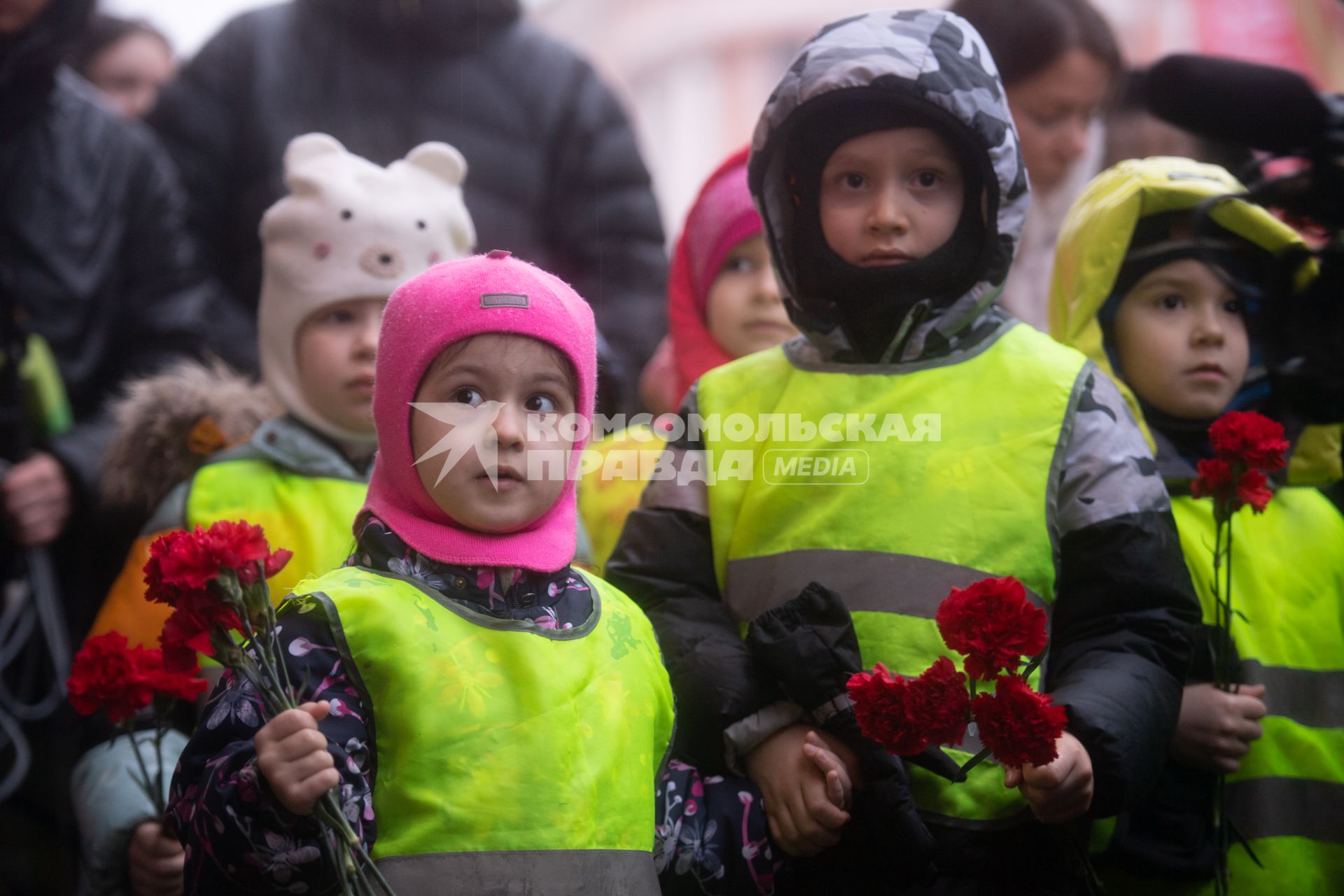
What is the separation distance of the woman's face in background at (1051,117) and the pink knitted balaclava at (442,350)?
6.22 feet

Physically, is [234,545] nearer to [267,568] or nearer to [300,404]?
[267,568]

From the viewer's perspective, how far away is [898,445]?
7.85ft

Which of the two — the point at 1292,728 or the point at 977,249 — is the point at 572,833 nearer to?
the point at 977,249

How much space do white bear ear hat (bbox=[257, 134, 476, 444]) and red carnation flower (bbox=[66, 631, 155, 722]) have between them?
0.87 metres

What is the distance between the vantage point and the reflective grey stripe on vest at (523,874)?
193cm

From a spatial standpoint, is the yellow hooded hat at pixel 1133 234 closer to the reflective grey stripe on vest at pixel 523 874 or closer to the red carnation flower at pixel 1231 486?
the red carnation flower at pixel 1231 486

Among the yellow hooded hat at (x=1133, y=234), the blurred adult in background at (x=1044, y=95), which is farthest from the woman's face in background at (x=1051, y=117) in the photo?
the yellow hooded hat at (x=1133, y=234)

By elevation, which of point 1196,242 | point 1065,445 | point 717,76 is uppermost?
point 1196,242

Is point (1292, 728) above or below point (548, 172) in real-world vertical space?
below

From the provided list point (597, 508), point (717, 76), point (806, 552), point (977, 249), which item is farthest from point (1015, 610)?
point (717, 76)

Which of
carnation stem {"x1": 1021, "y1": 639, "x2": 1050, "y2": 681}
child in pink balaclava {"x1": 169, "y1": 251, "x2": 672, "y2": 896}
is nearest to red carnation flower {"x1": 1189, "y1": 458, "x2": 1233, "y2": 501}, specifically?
carnation stem {"x1": 1021, "y1": 639, "x2": 1050, "y2": 681}

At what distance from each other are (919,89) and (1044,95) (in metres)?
1.39

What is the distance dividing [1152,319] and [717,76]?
9.98 metres

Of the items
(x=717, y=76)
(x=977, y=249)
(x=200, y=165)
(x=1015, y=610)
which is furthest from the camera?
(x=717, y=76)
